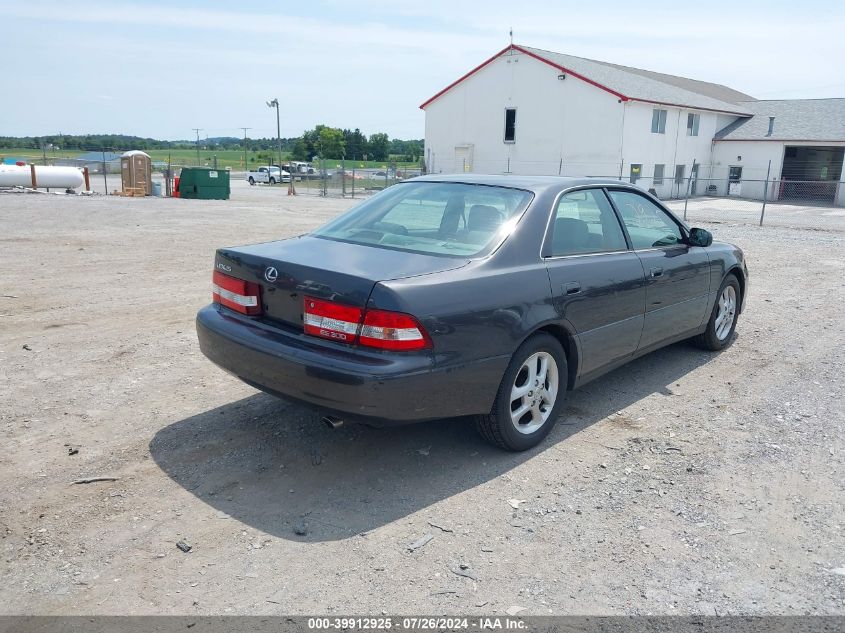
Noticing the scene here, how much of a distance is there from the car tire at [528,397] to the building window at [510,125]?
36.2 m

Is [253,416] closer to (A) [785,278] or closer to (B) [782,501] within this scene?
(B) [782,501]

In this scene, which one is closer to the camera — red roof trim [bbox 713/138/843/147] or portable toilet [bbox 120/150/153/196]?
portable toilet [bbox 120/150/153/196]

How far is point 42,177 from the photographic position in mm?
30625

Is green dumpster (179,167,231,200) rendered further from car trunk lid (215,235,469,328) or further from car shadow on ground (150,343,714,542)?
car trunk lid (215,235,469,328)

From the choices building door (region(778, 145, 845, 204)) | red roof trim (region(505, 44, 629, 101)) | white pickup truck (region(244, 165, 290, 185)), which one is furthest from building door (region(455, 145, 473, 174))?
white pickup truck (region(244, 165, 290, 185))

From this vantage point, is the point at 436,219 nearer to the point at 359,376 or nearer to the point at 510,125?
the point at 359,376

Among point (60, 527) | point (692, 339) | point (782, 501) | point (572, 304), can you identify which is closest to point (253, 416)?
point (60, 527)

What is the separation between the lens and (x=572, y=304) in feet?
14.0

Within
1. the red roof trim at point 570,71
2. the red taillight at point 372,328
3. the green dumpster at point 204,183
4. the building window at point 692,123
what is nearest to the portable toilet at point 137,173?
the green dumpster at point 204,183

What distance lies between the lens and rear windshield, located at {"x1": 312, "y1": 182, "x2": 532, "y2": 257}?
4.15 metres

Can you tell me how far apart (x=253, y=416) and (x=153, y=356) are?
169cm

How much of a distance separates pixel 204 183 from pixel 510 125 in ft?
58.5

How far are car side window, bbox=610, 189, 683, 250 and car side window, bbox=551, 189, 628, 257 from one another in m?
0.17

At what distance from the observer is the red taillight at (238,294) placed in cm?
402
